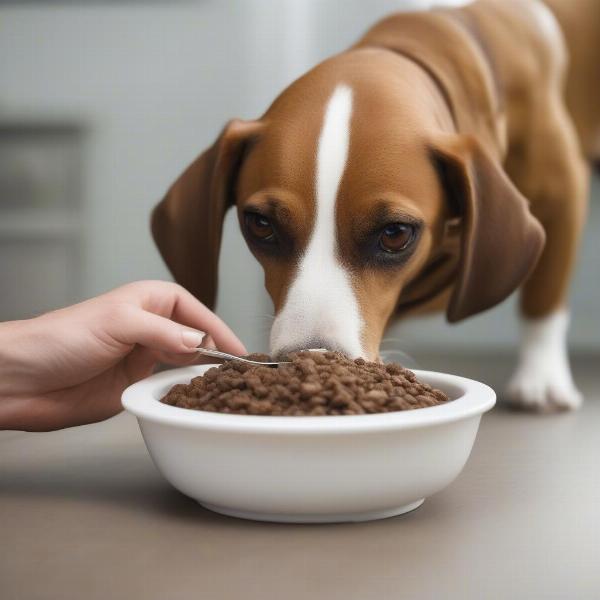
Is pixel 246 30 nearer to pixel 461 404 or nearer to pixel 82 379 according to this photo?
pixel 82 379

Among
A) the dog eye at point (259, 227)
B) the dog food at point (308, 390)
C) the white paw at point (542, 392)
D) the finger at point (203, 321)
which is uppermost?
the dog eye at point (259, 227)

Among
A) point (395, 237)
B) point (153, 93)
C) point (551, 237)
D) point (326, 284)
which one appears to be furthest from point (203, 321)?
point (153, 93)

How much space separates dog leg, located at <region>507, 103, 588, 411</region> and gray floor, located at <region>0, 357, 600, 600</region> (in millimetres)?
592

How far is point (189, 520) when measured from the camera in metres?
0.88

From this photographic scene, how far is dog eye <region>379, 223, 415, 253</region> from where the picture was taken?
1226mm

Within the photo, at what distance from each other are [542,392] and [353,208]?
62cm

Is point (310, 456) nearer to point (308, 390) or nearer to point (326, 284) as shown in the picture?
point (308, 390)

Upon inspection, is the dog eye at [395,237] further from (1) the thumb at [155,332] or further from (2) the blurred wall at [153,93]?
(2) the blurred wall at [153,93]

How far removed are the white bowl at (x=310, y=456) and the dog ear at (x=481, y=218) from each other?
0.51 meters

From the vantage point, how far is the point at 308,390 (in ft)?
2.73

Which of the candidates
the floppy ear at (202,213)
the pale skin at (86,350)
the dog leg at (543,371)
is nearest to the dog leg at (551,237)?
the dog leg at (543,371)

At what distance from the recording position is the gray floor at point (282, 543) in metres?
0.73

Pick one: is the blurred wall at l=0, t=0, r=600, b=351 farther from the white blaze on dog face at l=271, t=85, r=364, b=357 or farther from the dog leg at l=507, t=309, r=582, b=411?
the white blaze on dog face at l=271, t=85, r=364, b=357

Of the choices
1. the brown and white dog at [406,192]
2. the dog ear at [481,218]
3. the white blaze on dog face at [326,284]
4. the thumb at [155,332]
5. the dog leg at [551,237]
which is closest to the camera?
the thumb at [155,332]
